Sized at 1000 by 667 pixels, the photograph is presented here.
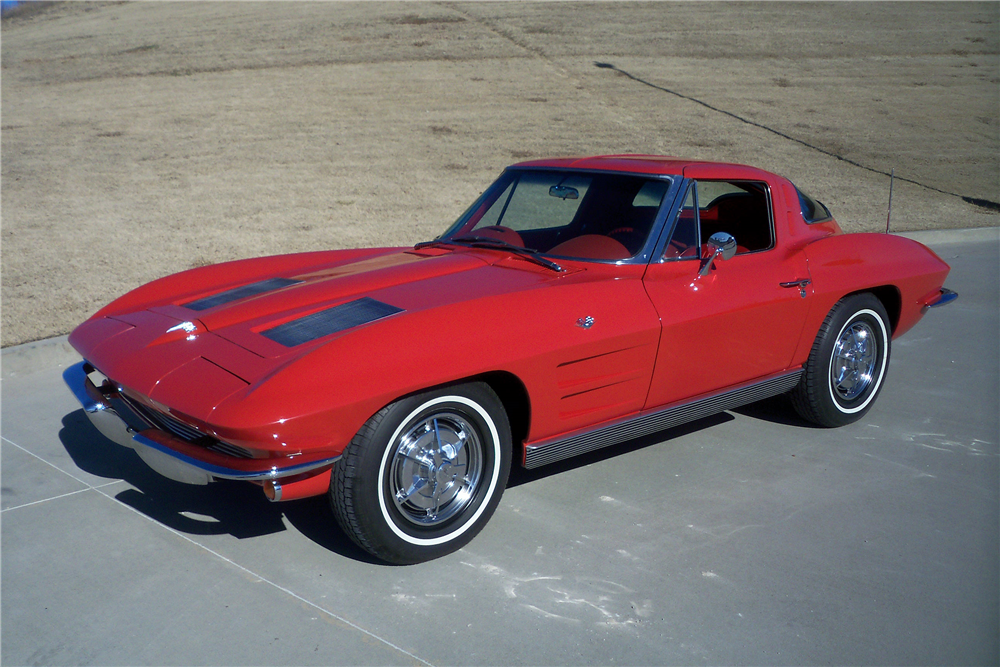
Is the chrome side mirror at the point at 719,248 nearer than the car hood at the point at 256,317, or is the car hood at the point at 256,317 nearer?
the car hood at the point at 256,317

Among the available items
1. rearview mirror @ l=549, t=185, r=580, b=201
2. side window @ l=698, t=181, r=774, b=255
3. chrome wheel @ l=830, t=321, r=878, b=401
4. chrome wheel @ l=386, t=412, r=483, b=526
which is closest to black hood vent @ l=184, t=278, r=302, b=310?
chrome wheel @ l=386, t=412, r=483, b=526

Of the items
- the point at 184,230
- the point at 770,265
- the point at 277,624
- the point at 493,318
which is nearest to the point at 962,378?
the point at 770,265

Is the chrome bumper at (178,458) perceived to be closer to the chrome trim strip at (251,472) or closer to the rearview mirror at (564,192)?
the chrome trim strip at (251,472)

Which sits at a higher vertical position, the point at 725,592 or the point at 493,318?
the point at 493,318

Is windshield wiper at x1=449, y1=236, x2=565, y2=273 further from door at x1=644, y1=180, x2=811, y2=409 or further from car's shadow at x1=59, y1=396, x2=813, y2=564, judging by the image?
car's shadow at x1=59, y1=396, x2=813, y2=564

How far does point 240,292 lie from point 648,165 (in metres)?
2.07

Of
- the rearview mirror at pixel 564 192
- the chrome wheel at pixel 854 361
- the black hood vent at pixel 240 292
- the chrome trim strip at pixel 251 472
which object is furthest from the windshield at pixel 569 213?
the chrome trim strip at pixel 251 472

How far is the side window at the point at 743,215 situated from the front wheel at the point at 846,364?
553 mm

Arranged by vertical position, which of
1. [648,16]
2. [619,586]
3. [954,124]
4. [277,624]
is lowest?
[277,624]

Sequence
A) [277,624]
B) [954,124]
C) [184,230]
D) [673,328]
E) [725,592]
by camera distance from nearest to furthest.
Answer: [277,624] → [725,592] → [673,328] → [184,230] → [954,124]

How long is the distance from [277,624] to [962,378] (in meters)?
4.58

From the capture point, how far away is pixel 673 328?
348cm

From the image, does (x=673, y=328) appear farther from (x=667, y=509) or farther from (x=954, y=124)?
(x=954, y=124)

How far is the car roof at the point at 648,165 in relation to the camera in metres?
3.88
